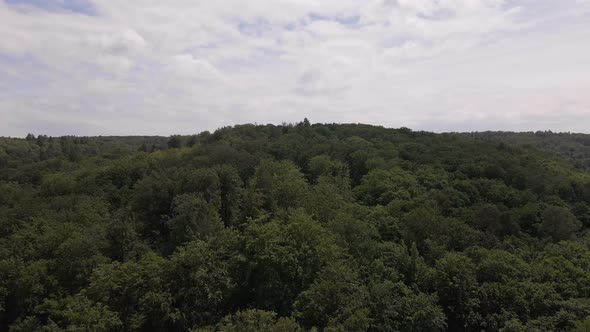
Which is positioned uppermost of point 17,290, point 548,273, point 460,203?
point 460,203

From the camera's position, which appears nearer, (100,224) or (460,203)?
(100,224)

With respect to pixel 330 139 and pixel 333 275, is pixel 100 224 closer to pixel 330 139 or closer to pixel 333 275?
pixel 333 275

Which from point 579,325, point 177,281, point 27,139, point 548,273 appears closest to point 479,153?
point 548,273

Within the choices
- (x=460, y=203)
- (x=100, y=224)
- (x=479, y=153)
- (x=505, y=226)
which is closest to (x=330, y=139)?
(x=479, y=153)

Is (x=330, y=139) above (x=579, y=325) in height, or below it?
above

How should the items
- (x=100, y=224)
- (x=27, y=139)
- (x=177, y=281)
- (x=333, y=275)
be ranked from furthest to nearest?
(x=27, y=139) < (x=100, y=224) < (x=177, y=281) < (x=333, y=275)

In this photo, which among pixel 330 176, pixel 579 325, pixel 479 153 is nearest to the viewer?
pixel 579 325
